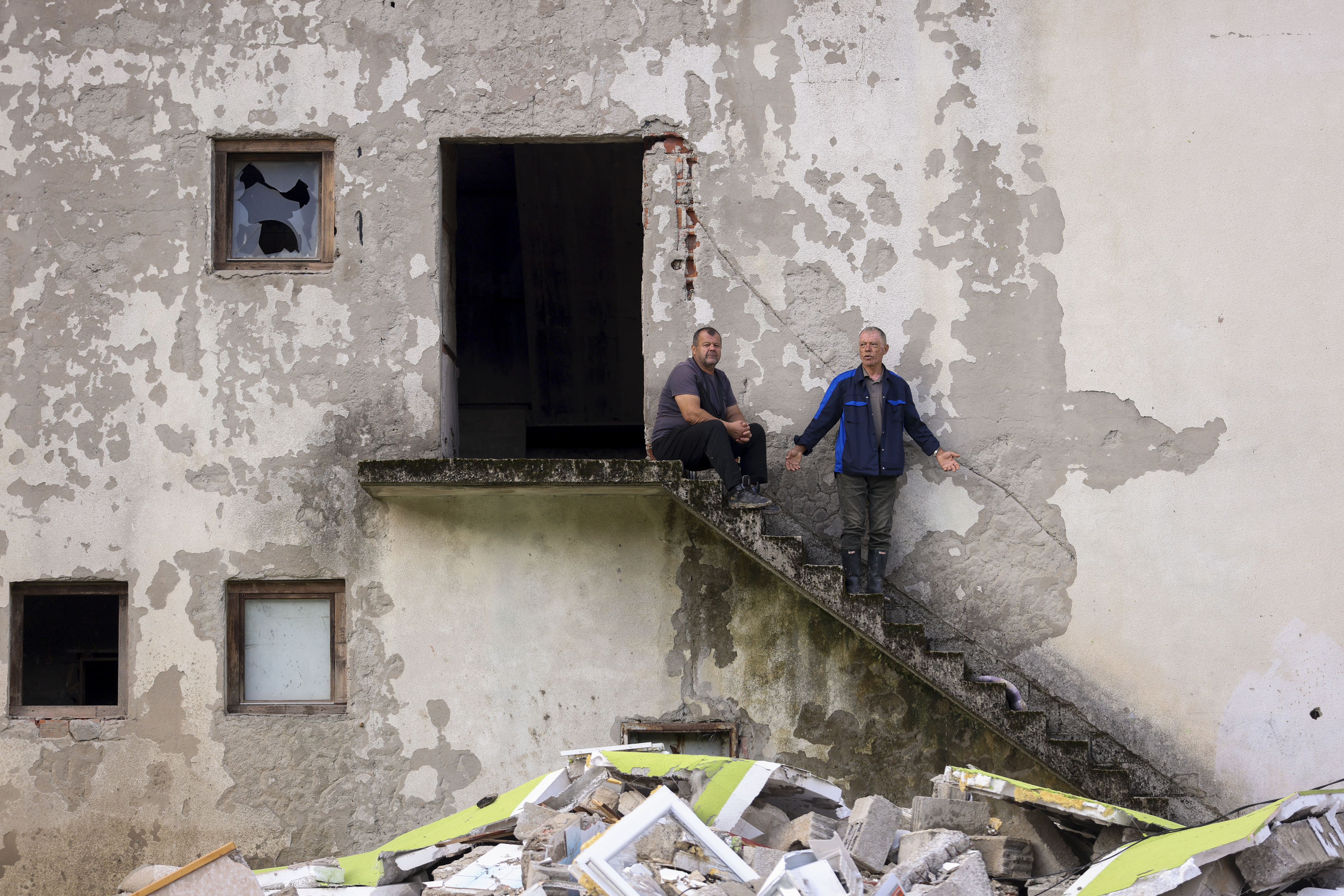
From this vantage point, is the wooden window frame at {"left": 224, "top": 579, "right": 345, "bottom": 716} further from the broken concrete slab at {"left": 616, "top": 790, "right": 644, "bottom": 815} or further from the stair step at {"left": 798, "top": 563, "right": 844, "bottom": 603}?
the stair step at {"left": 798, "top": 563, "right": 844, "bottom": 603}

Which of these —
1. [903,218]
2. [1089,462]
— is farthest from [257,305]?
[1089,462]

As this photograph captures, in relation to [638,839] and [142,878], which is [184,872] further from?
[638,839]

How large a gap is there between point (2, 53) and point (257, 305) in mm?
2408

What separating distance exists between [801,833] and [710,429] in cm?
243

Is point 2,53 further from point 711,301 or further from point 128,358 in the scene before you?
point 711,301

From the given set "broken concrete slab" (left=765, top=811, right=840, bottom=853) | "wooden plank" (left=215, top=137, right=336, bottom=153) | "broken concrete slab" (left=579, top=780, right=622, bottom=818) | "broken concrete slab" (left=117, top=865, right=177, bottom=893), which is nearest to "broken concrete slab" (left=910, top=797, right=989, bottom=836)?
"broken concrete slab" (left=765, top=811, right=840, bottom=853)

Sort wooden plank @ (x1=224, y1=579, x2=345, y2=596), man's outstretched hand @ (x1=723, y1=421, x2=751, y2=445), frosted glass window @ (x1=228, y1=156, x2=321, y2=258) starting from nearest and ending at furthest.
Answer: man's outstretched hand @ (x1=723, y1=421, x2=751, y2=445), wooden plank @ (x1=224, y1=579, x2=345, y2=596), frosted glass window @ (x1=228, y1=156, x2=321, y2=258)

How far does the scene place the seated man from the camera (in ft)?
21.3

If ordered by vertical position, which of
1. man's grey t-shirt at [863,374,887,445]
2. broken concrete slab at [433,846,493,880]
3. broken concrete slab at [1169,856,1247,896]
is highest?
man's grey t-shirt at [863,374,887,445]

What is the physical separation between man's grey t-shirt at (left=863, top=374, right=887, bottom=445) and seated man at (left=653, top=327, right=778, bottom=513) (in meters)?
0.70

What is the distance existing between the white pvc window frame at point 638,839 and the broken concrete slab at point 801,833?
547 millimetres

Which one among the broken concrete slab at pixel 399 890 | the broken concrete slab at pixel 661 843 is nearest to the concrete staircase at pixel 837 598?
the broken concrete slab at pixel 661 843

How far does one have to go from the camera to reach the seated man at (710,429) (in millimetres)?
6504

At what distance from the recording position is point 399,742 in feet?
23.1
